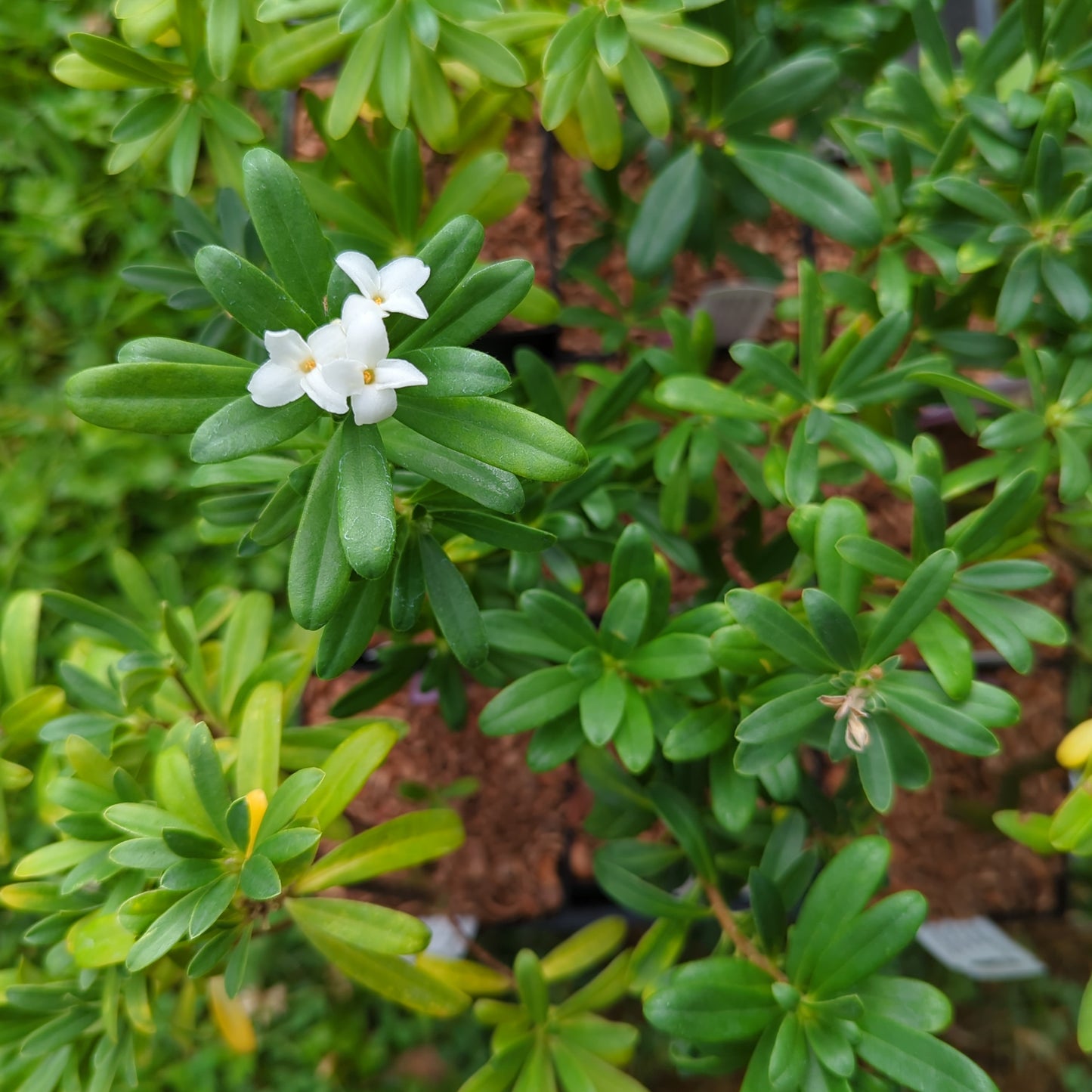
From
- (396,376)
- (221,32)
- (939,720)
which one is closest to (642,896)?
(939,720)

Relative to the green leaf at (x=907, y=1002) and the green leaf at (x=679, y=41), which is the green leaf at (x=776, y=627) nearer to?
the green leaf at (x=907, y=1002)

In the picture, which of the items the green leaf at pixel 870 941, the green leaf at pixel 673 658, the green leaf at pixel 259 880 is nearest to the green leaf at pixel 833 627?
the green leaf at pixel 673 658

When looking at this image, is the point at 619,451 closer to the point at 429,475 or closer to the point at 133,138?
the point at 429,475

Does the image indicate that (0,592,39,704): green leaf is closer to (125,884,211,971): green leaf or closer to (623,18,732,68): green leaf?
(125,884,211,971): green leaf

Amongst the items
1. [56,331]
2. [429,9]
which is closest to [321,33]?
[429,9]

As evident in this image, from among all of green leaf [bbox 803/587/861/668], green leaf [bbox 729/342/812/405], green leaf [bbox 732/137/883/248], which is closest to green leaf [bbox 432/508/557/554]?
green leaf [bbox 803/587/861/668]
